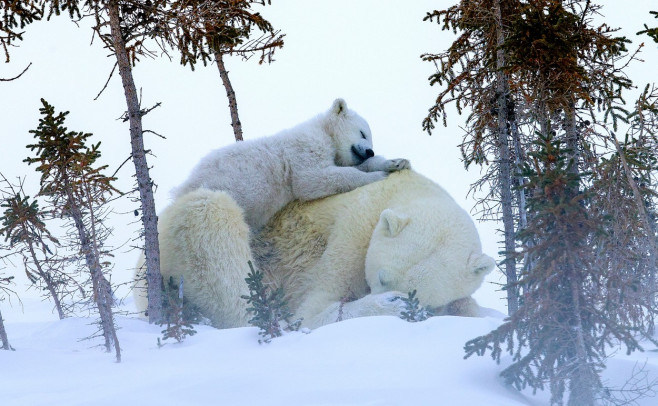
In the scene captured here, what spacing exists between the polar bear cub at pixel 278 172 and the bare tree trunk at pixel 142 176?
37cm

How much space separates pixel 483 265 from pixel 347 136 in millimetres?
2744

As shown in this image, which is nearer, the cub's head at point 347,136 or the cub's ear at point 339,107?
the cub's head at point 347,136

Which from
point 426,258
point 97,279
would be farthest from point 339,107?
point 97,279

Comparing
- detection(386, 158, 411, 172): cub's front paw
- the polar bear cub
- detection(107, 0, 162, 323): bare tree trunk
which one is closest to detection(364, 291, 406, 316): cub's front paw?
the polar bear cub

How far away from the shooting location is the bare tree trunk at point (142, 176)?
765 cm

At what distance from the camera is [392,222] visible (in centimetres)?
699

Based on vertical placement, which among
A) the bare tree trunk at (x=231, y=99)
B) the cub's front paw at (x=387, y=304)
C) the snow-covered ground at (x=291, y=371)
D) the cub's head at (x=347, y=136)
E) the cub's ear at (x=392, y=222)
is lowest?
the snow-covered ground at (x=291, y=371)

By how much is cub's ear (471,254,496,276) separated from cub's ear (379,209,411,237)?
834mm

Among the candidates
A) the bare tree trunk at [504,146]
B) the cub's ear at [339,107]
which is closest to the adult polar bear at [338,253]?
the cub's ear at [339,107]

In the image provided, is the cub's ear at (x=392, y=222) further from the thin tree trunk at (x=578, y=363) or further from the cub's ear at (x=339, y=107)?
the thin tree trunk at (x=578, y=363)

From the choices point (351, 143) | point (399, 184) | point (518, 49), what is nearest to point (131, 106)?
point (351, 143)

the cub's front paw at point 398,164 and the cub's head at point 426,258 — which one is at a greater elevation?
the cub's front paw at point 398,164

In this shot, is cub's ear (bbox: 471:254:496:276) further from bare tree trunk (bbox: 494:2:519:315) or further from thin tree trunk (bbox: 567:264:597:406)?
thin tree trunk (bbox: 567:264:597:406)

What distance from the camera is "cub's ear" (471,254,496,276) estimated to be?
696 centimetres
